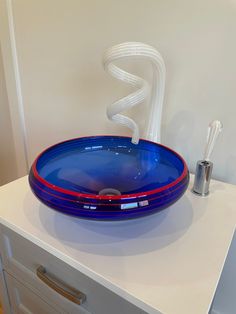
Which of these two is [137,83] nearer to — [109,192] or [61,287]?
[109,192]

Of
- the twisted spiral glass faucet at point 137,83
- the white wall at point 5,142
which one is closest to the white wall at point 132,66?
the twisted spiral glass faucet at point 137,83

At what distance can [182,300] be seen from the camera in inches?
16.1

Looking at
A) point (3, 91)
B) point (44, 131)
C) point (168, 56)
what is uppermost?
point (168, 56)

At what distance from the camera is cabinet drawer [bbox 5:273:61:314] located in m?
0.64

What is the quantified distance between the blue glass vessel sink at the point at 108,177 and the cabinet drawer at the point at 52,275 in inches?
5.1

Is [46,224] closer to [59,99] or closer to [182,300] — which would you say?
[182,300]

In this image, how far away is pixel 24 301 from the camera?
70 centimetres

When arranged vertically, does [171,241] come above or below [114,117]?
below

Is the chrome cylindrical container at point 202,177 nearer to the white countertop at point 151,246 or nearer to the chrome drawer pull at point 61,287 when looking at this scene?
the white countertop at point 151,246

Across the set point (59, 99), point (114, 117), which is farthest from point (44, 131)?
point (114, 117)

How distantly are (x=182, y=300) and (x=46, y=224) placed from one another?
0.32 metres

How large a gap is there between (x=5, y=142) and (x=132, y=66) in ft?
3.00

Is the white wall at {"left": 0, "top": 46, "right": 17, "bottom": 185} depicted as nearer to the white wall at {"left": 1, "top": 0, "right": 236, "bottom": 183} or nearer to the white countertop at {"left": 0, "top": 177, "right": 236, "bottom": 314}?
the white wall at {"left": 1, "top": 0, "right": 236, "bottom": 183}

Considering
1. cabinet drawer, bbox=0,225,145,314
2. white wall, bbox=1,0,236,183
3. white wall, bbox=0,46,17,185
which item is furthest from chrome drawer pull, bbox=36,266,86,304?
white wall, bbox=0,46,17,185
